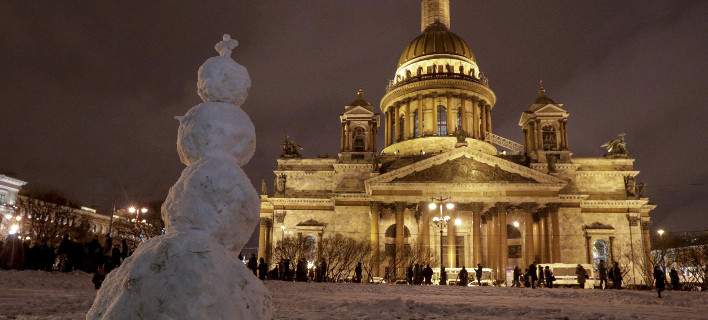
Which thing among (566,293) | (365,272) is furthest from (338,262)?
(566,293)

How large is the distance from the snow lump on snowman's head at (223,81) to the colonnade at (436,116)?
4804cm

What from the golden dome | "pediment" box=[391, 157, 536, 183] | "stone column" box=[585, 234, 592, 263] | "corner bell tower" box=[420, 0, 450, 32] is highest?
"corner bell tower" box=[420, 0, 450, 32]

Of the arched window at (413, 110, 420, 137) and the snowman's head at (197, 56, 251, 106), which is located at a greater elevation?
the arched window at (413, 110, 420, 137)

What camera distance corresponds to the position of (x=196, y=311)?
3.60m

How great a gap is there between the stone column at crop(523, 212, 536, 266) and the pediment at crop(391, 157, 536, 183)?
3240 millimetres

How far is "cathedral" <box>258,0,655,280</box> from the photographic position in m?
39.9

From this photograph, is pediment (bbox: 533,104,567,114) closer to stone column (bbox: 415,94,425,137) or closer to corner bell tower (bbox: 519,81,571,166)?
corner bell tower (bbox: 519,81,571,166)

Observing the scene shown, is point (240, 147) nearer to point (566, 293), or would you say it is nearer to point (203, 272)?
point (203, 272)

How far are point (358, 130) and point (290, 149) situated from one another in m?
6.37

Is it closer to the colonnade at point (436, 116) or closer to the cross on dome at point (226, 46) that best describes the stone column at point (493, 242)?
the colonnade at point (436, 116)

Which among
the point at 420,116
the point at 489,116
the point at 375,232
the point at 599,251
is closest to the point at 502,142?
the point at 489,116

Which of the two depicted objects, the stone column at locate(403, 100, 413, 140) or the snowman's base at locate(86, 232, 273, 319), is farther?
the stone column at locate(403, 100, 413, 140)

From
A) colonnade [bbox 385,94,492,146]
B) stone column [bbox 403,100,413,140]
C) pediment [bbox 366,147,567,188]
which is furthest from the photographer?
stone column [bbox 403,100,413,140]

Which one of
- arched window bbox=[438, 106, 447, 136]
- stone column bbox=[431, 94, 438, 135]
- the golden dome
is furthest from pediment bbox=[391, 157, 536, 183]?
the golden dome
